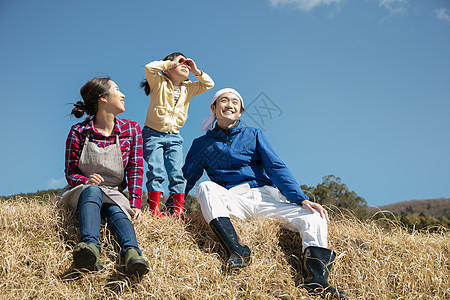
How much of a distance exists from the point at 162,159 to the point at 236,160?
1.07 m

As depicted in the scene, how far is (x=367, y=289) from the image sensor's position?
3811 millimetres

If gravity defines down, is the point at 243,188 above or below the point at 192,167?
below

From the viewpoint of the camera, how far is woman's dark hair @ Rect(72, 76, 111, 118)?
4.34 metres

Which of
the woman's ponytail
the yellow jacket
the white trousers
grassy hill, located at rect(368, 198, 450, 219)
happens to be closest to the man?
the white trousers

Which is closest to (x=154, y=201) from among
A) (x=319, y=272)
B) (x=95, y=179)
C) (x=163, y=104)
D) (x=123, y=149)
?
(x=123, y=149)

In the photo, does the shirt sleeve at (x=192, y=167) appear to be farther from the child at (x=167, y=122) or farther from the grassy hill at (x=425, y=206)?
the grassy hill at (x=425, y=206)

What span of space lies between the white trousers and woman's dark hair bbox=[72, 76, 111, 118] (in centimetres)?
154

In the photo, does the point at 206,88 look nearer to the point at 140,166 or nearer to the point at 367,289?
the point at 140,166

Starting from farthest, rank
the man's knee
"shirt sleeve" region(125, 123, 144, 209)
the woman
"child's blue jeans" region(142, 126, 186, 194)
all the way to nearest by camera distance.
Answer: "child's blue jeans" region(142, 126, 186, 194)
"shirt sleeve" region(125, 123, 144, 209)
the man's knee
the woman

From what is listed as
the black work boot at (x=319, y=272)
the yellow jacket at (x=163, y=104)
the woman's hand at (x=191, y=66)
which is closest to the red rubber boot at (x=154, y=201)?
the yellow jacket at (x=163, y=104)

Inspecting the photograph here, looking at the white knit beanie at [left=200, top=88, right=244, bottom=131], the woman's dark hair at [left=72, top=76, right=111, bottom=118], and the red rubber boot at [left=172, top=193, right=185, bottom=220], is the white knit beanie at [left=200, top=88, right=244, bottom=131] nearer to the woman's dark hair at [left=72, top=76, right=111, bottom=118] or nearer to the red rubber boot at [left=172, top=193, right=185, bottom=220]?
the red rubber boot at [left=172, top=193, right=185, bottom=220]

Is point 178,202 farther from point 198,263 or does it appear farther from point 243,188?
point 198,263

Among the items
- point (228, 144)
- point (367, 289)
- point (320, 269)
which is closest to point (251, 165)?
point (228, 144)

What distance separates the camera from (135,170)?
427cm
